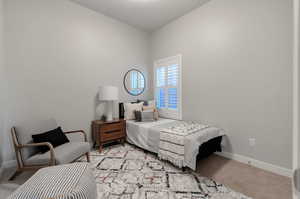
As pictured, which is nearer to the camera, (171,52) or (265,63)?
(265,63)

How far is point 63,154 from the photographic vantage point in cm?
178

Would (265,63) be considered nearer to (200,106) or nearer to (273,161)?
(200,106)

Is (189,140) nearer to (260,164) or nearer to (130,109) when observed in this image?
(260,164)

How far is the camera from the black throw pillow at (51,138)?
1.90 m

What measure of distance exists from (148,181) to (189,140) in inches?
31.1

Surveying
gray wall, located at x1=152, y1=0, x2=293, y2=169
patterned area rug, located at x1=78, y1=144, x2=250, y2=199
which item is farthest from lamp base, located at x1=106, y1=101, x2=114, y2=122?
Result: gray wall, located at x1=152, y1=0, x2=293, y2=169

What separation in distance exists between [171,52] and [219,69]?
1.35 metres

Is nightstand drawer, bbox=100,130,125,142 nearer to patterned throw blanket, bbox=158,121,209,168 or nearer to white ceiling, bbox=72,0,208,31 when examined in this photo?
patterned throw blanket, bbox=158,121,209,168

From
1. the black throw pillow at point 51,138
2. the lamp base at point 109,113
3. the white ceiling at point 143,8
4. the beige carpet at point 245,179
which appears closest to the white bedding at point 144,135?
the lamp base at point 109,113

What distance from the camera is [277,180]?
181cm

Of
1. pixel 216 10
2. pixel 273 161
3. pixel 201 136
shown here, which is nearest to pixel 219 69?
pixel 216 10

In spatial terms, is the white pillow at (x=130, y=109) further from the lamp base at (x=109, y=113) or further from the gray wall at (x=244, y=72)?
the gray wall at (x=244, y=72)

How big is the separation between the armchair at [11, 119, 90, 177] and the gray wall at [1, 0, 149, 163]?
0.45 meters

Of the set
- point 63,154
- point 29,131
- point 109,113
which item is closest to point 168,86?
point 109,113
